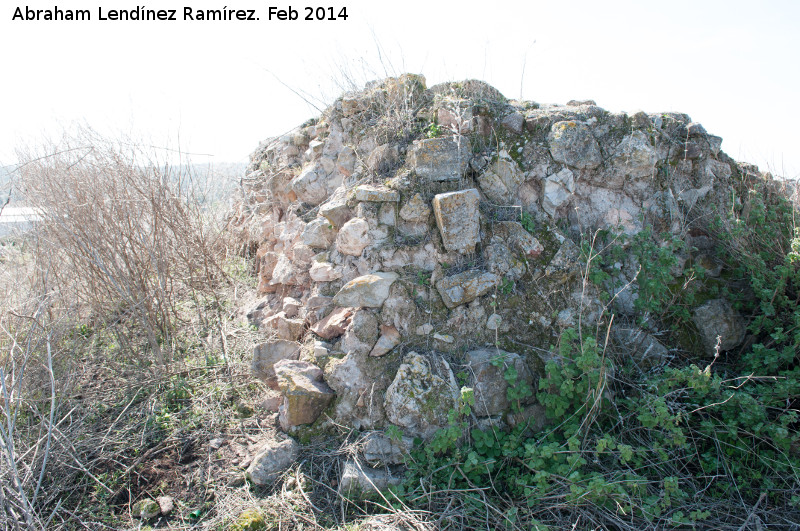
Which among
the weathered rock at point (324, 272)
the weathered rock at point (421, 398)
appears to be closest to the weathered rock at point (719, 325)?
the weathered rock at point (421, 398)

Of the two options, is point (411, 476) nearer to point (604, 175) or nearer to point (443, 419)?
point (443, 419)

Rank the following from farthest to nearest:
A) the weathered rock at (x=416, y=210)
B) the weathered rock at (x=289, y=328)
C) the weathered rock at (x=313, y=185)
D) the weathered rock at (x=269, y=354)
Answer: the weathered rock at (x=313, y=185)
the weathered rock at (x=289, y=328)
the weathered rock at (x=269, y=354)
the weathered rock at (x=416, y=210)

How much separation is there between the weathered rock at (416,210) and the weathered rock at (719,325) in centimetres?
219

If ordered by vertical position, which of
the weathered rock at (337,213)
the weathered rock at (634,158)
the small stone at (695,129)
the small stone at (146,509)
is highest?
the small stone at (695,129)

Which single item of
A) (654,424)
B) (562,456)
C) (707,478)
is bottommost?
(707,478)

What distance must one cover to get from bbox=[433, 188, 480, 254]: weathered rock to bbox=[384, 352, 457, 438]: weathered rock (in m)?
0.90

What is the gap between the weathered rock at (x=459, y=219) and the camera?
323 centimetres

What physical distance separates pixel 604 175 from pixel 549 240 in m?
0.79

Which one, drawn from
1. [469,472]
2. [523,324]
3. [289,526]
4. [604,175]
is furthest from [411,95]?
[289,526]

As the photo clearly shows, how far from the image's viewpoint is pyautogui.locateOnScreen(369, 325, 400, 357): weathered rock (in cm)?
314

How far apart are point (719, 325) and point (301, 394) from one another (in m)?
3.13

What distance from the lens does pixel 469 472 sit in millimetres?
2668

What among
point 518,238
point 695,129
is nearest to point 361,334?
point 518,238

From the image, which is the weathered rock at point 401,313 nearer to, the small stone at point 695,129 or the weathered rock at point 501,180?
the weathered rock at point 501,180
